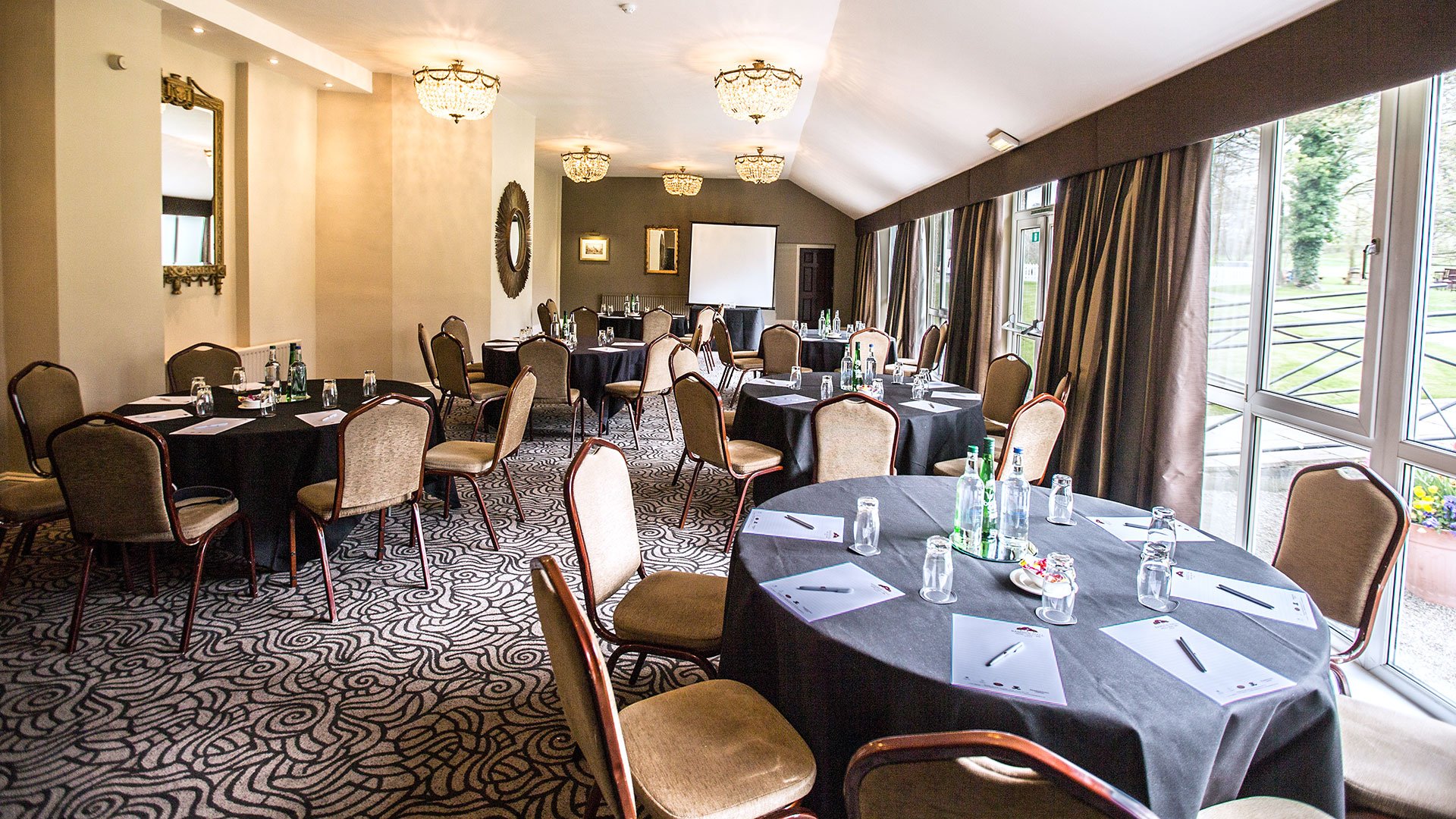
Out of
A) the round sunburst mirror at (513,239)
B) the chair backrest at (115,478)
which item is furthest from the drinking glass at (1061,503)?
the round sunburst mirror at (513,239)

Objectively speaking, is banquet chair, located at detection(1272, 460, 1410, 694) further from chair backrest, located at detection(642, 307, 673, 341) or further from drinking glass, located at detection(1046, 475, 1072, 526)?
chair backrest, located at detection(642, 307, 673, 341)

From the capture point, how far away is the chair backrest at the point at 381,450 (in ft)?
11.2

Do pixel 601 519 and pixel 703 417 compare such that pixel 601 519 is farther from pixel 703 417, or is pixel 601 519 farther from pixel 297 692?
pixel 703 417

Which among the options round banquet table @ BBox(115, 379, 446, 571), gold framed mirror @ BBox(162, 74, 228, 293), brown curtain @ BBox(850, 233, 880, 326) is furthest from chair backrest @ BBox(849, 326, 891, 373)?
gold framed mirror @ BBox(162, 74, 228, 293)

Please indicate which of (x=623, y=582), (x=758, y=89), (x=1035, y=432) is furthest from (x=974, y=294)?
(x=623, y=582)

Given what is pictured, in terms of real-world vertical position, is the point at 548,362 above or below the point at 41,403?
above

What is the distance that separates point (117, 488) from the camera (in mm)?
3029

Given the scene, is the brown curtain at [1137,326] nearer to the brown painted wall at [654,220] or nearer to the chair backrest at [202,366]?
the chair backrest at [202,366]

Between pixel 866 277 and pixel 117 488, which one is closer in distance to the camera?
pixel 117 488

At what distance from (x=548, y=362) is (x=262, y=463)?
296 cm

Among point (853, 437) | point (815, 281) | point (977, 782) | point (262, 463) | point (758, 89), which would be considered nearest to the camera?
point (977, 782)

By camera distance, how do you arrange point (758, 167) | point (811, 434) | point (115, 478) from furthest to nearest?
point (758, 167), point (811, 434), point (115, 478)

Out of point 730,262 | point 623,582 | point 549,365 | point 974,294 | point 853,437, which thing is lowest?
point 623,582

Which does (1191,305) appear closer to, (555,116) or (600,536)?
(600,536)
